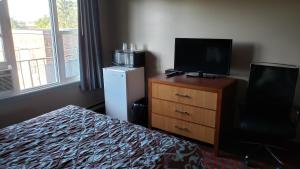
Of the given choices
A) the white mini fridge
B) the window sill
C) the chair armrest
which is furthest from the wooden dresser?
the window sill

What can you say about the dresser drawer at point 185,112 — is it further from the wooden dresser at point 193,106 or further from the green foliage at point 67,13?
the green foliage at point 67,13

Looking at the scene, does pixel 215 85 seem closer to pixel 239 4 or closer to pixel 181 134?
pixel 181 134

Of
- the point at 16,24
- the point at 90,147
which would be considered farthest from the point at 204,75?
the point at 16,24

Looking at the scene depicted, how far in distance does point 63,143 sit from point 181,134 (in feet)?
5.09

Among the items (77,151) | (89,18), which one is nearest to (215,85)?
(77,151)

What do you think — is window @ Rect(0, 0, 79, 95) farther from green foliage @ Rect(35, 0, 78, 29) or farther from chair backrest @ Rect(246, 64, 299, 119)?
chair backrest @ Rect(246, 64, 299, 119)

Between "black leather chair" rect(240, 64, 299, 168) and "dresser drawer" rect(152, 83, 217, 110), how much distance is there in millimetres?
356

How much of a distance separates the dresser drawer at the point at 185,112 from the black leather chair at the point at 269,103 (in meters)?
0.34

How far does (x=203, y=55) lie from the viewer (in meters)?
2.83

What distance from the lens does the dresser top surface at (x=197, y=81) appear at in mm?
2520

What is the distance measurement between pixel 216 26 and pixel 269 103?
1109 mm

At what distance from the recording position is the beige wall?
8.26ft

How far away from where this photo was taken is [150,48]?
3.52m

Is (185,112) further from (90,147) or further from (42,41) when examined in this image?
(42,41)
